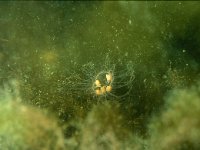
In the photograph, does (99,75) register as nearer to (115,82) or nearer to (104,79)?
(104,79)

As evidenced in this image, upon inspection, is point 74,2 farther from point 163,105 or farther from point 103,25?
point 163,105

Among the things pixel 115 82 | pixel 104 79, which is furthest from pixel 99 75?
pixel 115 82

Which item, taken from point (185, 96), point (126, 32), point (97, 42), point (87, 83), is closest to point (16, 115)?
point (87, 83)
